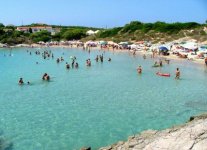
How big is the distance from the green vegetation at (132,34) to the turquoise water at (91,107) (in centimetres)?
4050

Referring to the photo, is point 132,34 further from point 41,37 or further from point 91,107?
point 91,107

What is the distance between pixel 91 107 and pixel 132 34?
78587 millimetres

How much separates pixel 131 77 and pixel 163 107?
47.8 feet

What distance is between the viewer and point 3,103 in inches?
989

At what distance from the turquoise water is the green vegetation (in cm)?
4050

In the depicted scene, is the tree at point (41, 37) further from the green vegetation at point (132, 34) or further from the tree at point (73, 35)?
the tree at point (73, 35)

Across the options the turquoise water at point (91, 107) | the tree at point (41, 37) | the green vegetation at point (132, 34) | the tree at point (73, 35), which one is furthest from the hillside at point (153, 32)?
the turquoise water at point (91, 107)

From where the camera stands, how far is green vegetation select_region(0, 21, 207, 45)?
86750 millimetres

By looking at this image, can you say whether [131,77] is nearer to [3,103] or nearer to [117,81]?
[117,81]

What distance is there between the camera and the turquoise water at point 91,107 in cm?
1742

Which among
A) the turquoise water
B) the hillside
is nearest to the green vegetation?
the hillside

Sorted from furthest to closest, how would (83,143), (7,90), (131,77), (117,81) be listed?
1. (131,77)
2. (117,81)
3. (7,90)
4. (83,143)

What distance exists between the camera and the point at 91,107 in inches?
919

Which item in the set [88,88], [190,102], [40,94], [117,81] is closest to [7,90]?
[40,94]
